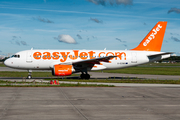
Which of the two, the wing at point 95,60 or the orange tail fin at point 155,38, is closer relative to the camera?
the wing at point 95,60

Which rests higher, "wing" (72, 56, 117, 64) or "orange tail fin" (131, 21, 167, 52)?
"orange tail fin" (131, 21, 167, 52)

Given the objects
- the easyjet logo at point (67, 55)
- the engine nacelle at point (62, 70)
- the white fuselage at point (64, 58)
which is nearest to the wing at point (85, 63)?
the white fuselage at point (64, 58)

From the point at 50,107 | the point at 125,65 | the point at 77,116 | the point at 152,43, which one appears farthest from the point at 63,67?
the point at 77,116

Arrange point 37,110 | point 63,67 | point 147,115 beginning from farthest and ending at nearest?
point 63,67
point 37,110
point 147,115

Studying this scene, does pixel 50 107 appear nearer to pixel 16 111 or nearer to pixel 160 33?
pixel 16 111

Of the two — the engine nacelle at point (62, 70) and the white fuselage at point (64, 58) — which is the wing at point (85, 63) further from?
the engine nacelle at point (62, 70)

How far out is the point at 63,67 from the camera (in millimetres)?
30516

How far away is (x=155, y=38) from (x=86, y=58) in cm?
1150

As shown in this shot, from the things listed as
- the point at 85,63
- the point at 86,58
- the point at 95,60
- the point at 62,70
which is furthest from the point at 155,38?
the point at 62,70

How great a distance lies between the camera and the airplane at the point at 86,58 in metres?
31.8

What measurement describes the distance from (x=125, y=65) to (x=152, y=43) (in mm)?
5756

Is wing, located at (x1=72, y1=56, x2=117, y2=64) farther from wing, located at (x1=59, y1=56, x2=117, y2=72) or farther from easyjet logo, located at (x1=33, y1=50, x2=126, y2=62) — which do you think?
easyjet logo, located at (x1=33, y1=50, x2=126, y2=62)

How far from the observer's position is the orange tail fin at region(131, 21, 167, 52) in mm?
35938

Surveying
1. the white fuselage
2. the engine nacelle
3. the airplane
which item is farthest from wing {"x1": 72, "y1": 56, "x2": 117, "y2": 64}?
the engine nacelle
